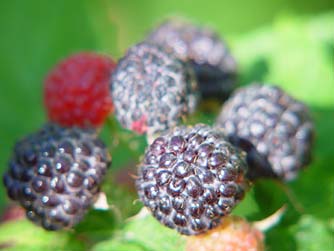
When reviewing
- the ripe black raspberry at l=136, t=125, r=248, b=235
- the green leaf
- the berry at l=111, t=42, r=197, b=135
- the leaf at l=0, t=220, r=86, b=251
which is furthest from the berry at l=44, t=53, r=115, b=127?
the green leaf

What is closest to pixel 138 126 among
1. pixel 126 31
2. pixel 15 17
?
pixel 15 17

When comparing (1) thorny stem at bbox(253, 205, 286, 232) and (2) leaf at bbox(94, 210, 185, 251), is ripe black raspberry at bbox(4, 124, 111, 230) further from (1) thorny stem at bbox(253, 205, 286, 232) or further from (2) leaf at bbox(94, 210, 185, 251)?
(1) thorny stem at bbox(253, 205, 286, 232)

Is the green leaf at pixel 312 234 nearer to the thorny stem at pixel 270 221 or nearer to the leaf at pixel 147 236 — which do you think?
the thorny stem at pixel 270 221

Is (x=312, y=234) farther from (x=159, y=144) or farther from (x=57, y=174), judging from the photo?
(x=57, y=174)

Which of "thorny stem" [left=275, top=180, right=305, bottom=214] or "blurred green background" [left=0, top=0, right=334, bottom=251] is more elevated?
"blurred green background" [left=0, top=0, right=334, bottom=251]

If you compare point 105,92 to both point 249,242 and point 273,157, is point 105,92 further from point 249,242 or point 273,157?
point 249,242

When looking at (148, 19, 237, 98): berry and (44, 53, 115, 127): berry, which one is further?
(148, 19, 237, 98): berry

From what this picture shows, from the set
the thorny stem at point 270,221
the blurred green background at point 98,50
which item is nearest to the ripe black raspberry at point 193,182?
the thorny stem at point 270,221

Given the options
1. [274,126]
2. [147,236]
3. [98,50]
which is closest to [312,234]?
[274,126]
